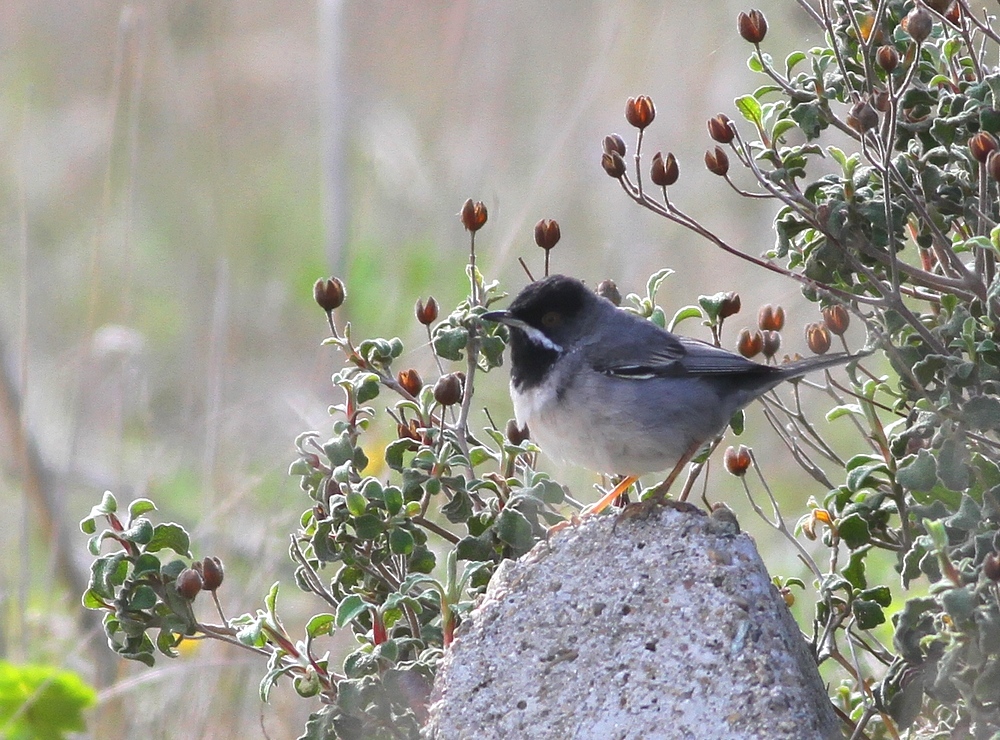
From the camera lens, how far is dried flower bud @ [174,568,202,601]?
3.33m

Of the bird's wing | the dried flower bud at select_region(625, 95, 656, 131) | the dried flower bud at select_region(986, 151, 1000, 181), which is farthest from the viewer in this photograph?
the bird's wing

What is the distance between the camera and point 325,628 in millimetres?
3512

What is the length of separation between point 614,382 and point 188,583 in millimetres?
1489

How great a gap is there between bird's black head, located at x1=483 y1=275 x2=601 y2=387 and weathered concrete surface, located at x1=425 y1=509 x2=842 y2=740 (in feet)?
3.16

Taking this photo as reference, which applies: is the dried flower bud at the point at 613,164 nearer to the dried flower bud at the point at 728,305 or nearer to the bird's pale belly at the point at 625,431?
the dried flower bud at the point at 728,305

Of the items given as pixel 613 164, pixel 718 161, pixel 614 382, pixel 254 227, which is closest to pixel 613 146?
pixel 613 164

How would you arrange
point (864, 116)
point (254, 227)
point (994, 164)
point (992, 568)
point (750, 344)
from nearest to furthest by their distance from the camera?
point (992, 568) → point (994, 164) → point (864, 116) → point (750, 344) → point (254, 227)

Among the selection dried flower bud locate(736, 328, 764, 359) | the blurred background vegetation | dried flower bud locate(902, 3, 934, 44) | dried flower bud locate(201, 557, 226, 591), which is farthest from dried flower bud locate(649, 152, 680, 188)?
dried flower bud locate(201, 557, 226, 591)

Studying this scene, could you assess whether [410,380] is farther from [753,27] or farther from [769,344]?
[753,27]

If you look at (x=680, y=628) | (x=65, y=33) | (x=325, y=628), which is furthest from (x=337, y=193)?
(x=65, y=33)

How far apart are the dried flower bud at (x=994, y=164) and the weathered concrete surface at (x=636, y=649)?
1.03m

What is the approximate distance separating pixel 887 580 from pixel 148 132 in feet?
24.0

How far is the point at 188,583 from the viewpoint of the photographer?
3.34 metres

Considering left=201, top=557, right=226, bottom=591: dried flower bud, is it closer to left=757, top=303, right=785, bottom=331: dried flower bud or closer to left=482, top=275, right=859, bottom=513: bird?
left=482, top=275, right=859, bottom=513: bird
